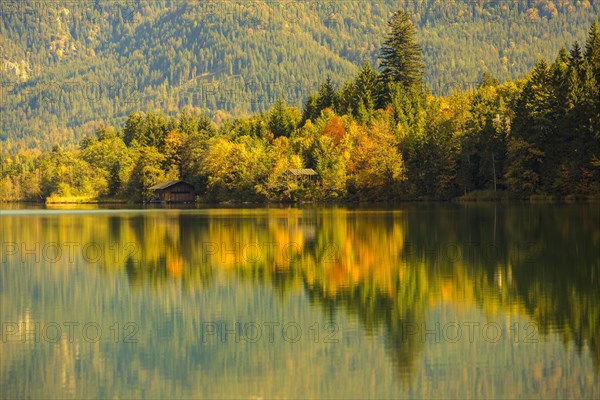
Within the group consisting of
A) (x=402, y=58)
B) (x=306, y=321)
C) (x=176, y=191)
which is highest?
(x=402, y=58)

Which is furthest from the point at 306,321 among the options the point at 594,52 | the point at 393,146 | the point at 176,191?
the point at 176,191

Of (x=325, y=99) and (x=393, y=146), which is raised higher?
(x=325, y=99)

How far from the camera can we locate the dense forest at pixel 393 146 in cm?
8212

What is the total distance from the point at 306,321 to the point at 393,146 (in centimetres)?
8873

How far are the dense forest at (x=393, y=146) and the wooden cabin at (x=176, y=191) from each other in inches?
69.7

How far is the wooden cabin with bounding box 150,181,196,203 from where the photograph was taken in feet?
434

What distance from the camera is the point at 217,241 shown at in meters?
40.8

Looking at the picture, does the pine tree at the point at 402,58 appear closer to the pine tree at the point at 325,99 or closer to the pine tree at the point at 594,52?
the pine tree at the point at 325,99

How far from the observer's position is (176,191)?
13350cm

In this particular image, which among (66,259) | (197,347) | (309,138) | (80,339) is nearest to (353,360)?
(197,347)

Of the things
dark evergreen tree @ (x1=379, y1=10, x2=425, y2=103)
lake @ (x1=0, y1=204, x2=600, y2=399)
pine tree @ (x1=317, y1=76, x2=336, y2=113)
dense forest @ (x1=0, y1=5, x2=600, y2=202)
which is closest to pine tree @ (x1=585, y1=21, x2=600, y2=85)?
dense forest @ (x1=0, y1=5, x2=600, y2=202)

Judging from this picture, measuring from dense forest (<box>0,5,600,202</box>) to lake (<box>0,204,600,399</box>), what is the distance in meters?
48.0

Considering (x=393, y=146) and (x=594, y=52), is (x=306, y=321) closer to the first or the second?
(x=594, y=52)

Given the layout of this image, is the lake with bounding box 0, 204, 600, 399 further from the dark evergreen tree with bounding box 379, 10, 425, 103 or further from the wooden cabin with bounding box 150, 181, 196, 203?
the dark evergreen tree with bounding box 379, 10, 425, 103
